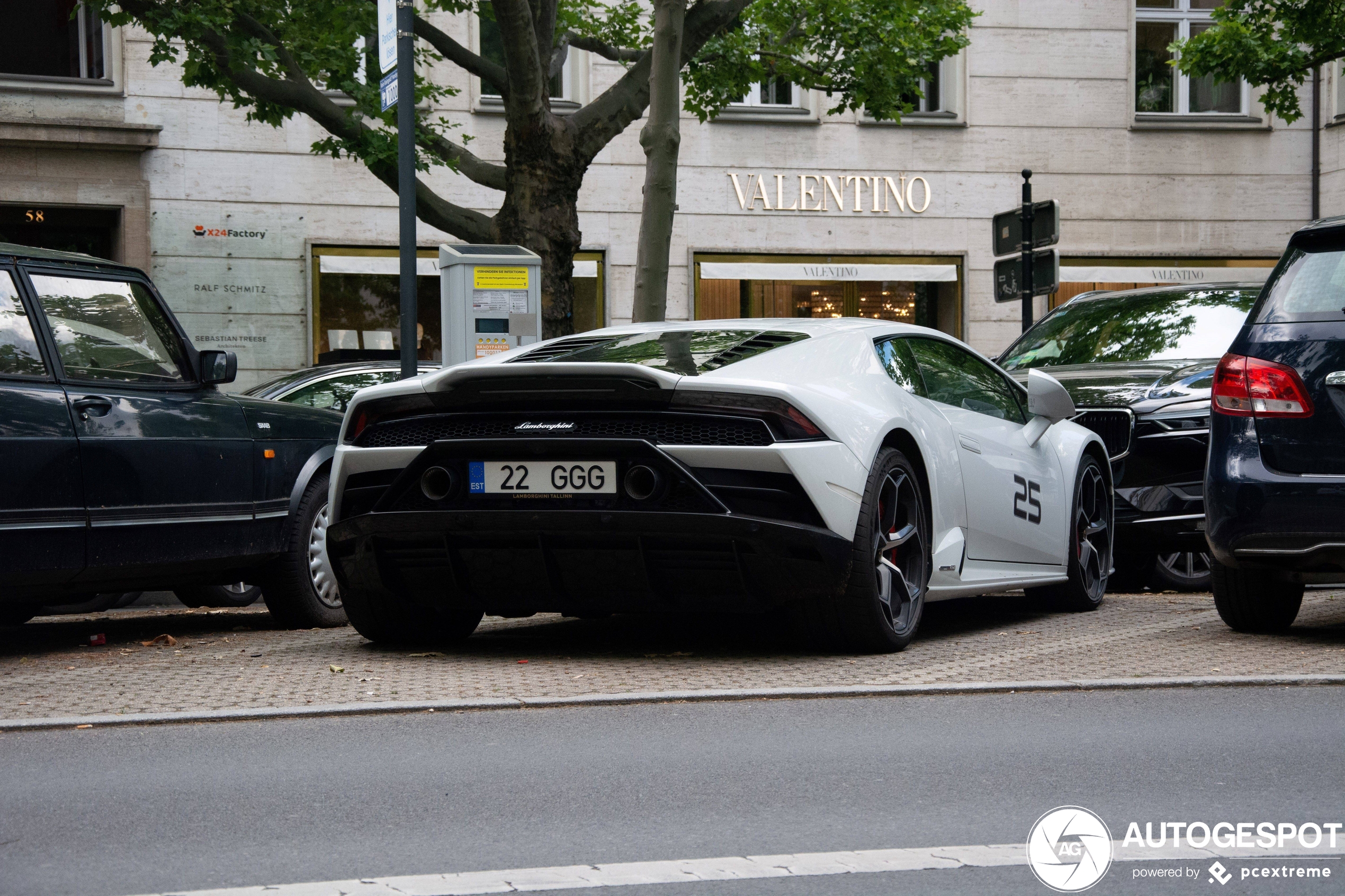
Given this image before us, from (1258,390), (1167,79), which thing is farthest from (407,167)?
(1167,79)

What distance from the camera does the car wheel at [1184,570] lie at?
9117 mm

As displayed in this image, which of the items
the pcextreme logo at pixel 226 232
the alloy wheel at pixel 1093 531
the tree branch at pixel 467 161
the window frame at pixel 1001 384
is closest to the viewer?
the window frame at pixel 1001 384

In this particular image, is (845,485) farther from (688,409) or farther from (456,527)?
(456,527)

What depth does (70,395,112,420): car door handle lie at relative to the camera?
6.74m

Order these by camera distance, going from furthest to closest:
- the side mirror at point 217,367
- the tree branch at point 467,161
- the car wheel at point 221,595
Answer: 1. the tree branch at point 467,161
2. the car wheel at point 221,595
3. the side mirror at point 217,367

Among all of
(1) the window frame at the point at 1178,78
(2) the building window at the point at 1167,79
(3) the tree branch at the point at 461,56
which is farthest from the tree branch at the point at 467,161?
(2) the building window at the point at 1167,79

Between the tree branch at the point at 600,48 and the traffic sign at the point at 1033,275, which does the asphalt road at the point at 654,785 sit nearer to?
the traffic sign at the point at 1033,275

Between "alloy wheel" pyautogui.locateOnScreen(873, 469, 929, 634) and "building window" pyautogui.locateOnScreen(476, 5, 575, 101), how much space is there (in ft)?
48.4

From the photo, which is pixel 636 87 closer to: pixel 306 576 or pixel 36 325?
pixel 306 576

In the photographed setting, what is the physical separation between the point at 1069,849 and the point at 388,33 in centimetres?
808

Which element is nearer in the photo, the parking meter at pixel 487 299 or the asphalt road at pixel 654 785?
the asphalt road at pixel 654 785

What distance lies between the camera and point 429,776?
14.1 feet

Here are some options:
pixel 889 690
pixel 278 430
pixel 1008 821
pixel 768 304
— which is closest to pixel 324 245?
pixel 768 304

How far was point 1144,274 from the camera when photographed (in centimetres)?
2267
